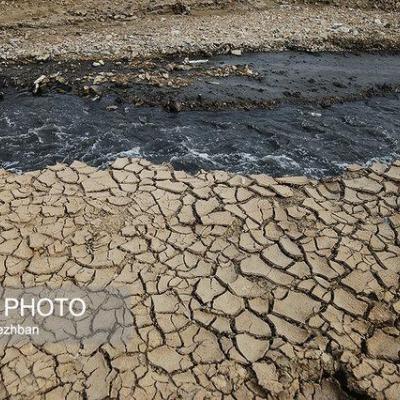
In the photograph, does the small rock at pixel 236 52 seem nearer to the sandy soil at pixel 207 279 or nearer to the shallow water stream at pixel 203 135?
the shallow water stream at pixel 203 135

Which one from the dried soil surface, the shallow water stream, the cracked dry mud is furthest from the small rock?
the cracked dry mud

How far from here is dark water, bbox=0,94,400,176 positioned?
213 inches

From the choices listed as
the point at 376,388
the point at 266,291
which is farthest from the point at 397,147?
the point at 376,388

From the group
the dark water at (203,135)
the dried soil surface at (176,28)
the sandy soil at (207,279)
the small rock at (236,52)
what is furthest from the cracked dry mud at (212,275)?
the small rock at (236,52)

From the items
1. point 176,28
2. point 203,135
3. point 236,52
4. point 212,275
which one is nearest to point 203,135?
point 203,135

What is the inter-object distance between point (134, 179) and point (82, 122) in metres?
1.90

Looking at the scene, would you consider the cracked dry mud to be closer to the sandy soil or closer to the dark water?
the sandy soil

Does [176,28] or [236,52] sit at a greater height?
[176,28]

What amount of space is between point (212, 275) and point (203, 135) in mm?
2767

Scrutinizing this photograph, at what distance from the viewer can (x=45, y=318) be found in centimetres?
340

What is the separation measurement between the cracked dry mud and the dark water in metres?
0.38

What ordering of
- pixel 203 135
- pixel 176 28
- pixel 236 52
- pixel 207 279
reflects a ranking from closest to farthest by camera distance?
pixel 207 279
pixel 203 135
pixel 236 52
pixel 176 28

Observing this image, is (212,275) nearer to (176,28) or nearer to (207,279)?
(207,279)

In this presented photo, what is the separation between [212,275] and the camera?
375 cm
